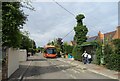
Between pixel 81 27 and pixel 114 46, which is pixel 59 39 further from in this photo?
pixel 114 46

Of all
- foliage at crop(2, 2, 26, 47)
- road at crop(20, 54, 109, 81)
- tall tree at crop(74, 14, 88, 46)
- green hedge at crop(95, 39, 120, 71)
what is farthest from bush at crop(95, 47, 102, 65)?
foliage at crop(2, 2, 26, 47)

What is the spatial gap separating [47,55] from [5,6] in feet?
185

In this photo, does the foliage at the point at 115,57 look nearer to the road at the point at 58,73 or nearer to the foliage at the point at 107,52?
the foliage at the point at 107,52

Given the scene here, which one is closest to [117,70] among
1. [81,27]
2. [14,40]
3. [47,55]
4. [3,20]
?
[14,40]

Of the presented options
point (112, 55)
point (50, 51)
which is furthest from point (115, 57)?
point (50, 51)

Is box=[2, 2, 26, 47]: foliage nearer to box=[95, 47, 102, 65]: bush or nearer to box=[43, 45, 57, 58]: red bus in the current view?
box=[95, 47, 102, 65]: bush

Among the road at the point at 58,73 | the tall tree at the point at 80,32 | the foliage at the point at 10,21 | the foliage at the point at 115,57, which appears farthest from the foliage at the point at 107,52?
the tall tree at the point at 80,32

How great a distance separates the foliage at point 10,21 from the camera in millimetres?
20188

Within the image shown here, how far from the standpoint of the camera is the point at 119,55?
93.6ft

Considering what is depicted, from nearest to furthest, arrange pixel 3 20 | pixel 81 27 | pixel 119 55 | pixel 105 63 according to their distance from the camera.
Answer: pixel 3 20 < pixel 119 55 < pixel 105 63 < pixel 81 27

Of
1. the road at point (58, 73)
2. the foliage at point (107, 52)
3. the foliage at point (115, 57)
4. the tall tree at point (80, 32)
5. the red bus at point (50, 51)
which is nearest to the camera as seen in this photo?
the road at point (58, 73)

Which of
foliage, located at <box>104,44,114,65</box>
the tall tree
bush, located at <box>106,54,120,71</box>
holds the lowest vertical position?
bush, located at <box>106,54,120,71</box>

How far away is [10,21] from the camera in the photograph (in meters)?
20.3

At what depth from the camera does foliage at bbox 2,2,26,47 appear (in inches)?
795
